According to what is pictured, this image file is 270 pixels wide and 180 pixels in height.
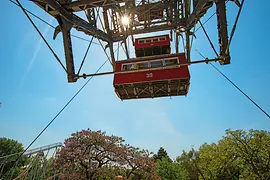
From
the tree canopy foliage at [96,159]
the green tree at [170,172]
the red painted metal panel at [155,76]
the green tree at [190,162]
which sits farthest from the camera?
the green tree at [190,162]

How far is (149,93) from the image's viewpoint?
7664 millimetres

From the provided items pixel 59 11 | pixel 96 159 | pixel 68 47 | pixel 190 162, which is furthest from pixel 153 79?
pixel 190 162

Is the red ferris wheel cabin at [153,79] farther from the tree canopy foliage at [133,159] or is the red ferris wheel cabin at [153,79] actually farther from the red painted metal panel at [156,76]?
the tree canopy foliage at [133,159]

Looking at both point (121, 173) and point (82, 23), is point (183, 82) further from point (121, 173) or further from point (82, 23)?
point (121, 173)

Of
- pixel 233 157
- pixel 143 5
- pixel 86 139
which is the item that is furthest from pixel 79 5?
pixel 233 157

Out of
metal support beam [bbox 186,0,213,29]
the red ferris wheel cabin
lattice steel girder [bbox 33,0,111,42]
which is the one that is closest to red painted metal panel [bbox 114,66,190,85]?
the red ferris wheel cabin

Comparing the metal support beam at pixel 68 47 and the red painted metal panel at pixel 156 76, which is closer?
the metal support beam at pixel 68 47

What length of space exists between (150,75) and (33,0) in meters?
4.05

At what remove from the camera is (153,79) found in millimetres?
6758

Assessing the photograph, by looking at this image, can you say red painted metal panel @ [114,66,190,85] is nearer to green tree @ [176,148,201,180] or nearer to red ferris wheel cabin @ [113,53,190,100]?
red ferris wheel cabin @ [113,53,190,100]

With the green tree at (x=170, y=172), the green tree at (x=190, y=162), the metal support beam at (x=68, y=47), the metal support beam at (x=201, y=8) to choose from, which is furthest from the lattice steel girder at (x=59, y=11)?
the green tree at (x=190, y=162)

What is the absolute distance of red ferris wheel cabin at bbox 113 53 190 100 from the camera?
22.1 feet

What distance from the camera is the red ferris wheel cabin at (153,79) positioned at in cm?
674

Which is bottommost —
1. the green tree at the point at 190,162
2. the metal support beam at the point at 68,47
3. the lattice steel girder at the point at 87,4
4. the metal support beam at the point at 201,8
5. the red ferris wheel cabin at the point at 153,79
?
the green tree at the point at 190,162
